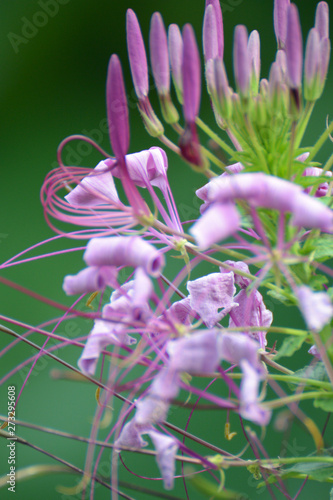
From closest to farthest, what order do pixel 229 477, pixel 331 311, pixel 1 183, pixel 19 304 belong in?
pixel 331 311 < pixel 229 477 < pixel 19 304 < pixel 1 183

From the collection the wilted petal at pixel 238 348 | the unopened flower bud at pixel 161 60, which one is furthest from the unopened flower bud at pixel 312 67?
the wilted petal at pixel 238 348

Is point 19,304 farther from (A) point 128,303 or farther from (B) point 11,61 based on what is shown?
(A) point 128,303

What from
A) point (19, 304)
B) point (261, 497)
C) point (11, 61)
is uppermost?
point (11, 61)

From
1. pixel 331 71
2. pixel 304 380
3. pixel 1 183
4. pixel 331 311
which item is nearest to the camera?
pixel 331 311

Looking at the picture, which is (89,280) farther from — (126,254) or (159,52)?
(159,52)

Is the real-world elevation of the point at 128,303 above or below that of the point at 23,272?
above

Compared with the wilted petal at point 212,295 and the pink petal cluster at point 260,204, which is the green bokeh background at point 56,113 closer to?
the wilted petal at point 212,295

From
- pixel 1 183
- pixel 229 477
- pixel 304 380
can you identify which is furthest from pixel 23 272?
pixel 304 380
